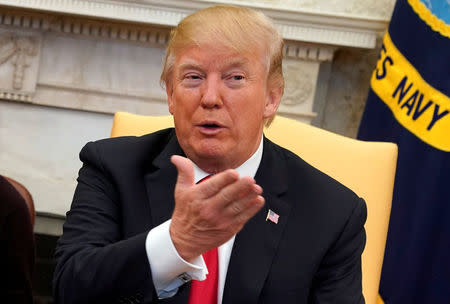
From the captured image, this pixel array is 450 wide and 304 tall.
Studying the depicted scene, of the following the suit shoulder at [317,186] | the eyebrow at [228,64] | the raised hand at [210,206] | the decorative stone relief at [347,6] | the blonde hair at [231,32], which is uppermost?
the decorative stone relief at [347,6]

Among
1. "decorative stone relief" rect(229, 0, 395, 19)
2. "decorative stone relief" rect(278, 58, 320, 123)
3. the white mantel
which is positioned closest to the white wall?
the white mantel

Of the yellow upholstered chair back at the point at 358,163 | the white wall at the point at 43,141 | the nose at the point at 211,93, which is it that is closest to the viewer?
the nose at the point at 211,93

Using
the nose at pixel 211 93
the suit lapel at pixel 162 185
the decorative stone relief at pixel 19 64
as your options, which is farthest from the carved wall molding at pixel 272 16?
the nose at pixel 211 93

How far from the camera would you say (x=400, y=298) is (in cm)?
287

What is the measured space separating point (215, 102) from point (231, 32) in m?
0.16

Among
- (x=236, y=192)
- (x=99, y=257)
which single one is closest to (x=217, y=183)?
(x=236, y=192)

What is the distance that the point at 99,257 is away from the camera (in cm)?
131

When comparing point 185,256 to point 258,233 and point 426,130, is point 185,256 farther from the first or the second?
point 426,130

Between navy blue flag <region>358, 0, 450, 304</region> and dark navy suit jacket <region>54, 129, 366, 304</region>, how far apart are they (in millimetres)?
1213

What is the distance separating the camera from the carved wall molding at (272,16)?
11.5ft

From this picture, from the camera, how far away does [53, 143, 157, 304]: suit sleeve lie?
4.13 feet

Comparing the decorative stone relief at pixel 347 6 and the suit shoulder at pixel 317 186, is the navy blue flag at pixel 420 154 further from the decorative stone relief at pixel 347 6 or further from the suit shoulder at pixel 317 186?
the suit shoulder at pixel 317 186

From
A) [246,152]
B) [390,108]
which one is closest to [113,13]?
[390,108]

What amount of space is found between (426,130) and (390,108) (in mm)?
264
